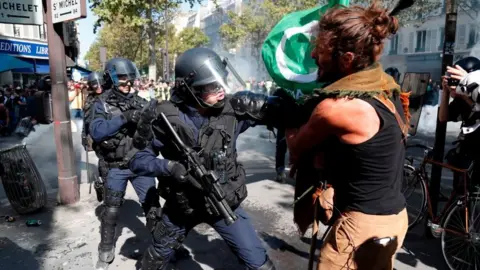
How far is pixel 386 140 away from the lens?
5.22 ft

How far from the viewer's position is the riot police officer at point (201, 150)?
2375mm

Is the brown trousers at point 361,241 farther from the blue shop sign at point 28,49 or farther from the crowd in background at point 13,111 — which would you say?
the blue shop sign at point 28,49

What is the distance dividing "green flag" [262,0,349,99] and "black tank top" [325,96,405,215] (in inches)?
39.2

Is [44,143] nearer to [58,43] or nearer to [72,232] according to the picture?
[58,43]

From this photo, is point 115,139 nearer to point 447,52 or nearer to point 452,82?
point 452,82

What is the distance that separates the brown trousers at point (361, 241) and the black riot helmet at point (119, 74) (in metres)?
2.62

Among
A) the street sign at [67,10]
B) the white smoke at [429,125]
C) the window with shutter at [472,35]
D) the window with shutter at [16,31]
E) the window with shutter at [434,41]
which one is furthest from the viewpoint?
the window with shutter at [434,41]

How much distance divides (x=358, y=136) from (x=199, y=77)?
1.18 meters

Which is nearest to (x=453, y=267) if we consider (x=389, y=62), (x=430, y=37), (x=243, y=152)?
(x=243, y=152)

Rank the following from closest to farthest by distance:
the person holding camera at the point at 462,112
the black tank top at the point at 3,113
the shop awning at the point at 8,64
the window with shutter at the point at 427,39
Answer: the person holding camera at the point at 462,112, the shop awning at the point at 8,64, the black tank top at the point at 3,113, the window with shutter at the point at 427,39

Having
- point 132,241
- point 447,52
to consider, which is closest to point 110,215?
point 132,241

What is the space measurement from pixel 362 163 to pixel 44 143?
34.0 feet

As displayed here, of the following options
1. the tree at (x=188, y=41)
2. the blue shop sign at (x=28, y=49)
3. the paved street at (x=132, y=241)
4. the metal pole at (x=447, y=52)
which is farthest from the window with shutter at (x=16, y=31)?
the metal pole at (x=447, y=52)

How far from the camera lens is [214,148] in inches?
95.3
